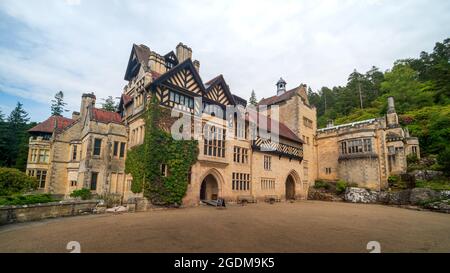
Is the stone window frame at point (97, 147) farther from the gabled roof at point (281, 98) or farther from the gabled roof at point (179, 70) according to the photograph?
the gabled roof at point (281, 98)

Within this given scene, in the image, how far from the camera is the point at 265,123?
25.2 metres

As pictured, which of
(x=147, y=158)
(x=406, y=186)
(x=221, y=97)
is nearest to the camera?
(x=147, y=158)

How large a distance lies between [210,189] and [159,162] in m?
6.41

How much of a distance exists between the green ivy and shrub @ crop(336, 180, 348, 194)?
19145 mm

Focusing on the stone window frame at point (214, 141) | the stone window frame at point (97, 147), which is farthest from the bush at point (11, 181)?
the stone window frame at point (214, 141)

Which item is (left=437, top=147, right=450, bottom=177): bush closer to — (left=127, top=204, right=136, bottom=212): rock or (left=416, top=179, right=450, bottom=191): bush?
(left=416, top=179, right=450, bottom=191): bush

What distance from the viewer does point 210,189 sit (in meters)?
19.8

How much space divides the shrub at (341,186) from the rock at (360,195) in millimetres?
442

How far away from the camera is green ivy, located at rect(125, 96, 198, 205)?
1468 cm

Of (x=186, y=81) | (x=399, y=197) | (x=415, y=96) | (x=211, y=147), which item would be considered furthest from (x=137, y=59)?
(x=415, y=96)
